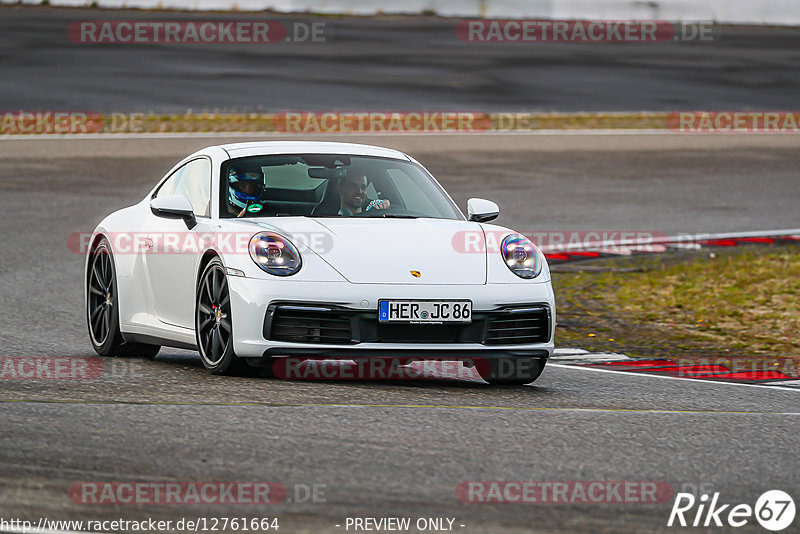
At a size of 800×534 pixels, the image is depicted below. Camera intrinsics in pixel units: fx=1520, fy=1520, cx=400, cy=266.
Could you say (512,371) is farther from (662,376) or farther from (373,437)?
(373,437)

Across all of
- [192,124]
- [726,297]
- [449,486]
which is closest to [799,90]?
[192,124]

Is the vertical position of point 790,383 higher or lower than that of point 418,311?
lower

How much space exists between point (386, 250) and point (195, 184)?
1651 millimetres

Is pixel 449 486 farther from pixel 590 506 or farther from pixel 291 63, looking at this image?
pixel 291 63

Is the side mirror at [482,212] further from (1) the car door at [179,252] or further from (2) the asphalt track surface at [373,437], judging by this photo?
(1) the car door at [179,252]

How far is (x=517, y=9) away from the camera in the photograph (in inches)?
1211

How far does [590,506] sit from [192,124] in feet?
53.7

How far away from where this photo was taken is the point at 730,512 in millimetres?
5059

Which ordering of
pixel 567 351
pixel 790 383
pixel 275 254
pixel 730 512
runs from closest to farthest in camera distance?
1. pixel 730 512
2. pixel 275 254
3. pixel 790 383
4. pixel 567 351

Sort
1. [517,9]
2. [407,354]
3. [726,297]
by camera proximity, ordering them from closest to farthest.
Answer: [407,354]
[726,297]
[517,9]

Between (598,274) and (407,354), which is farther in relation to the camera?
(598,274)

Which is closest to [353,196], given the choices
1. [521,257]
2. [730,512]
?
[521,257]

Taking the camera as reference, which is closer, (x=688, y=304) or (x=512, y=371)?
(x=512, y=371)

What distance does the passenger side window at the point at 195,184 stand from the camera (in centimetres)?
848
